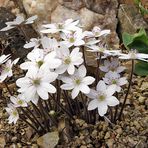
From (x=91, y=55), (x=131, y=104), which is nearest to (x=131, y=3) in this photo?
(x=91, y=55)

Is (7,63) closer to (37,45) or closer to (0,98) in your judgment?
(37,45)

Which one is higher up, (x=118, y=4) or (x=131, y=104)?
(x=118, y=4)

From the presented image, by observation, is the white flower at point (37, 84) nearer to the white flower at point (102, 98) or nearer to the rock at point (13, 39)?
the white flower at point (102, 98)

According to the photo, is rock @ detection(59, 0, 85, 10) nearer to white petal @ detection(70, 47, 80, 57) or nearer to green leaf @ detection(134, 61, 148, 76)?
green leaf @ detection(134, 61, 148, 76)

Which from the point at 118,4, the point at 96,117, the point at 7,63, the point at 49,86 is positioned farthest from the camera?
the point at 118,4

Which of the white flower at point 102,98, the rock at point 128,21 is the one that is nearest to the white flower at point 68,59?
the white flower at point 102,98
